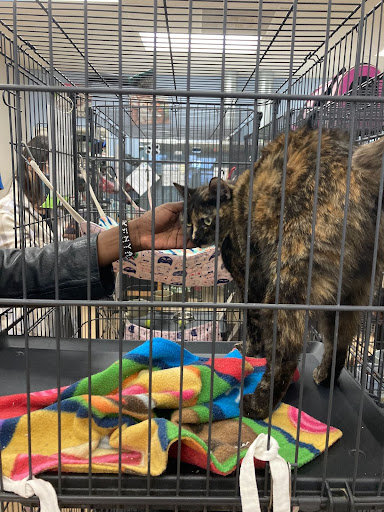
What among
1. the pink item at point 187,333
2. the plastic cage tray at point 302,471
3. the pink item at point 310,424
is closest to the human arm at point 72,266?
the plastic cage tray at point 302,471

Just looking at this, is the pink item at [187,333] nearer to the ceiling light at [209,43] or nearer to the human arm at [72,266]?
the human arm at [72,266]

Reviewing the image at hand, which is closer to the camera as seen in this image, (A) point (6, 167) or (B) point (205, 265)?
(B) point (205, 265)

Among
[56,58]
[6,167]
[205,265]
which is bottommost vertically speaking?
[205,265]

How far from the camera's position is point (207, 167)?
308 cm

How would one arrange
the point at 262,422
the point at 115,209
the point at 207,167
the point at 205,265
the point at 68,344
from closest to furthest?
1. the point at 262,422
2. the point at 68,344
3. the point at 205,265
4. the point at 115,209
5. the point at 207,167

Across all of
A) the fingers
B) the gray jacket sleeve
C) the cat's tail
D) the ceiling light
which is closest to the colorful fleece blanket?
the gray jacket sleeve

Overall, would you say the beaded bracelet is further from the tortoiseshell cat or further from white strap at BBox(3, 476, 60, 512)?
white strap at BBox(3, 476, 60, 512)

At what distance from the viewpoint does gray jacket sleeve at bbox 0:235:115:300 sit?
0.98 metres

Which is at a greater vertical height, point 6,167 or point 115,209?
point 6,167

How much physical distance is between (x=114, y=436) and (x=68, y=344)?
2.04 feet

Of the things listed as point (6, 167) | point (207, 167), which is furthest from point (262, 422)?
point (6, 167)

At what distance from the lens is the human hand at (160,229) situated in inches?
42.9

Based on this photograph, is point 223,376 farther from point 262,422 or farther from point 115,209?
point 115,209

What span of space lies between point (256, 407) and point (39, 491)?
1.47 feet
